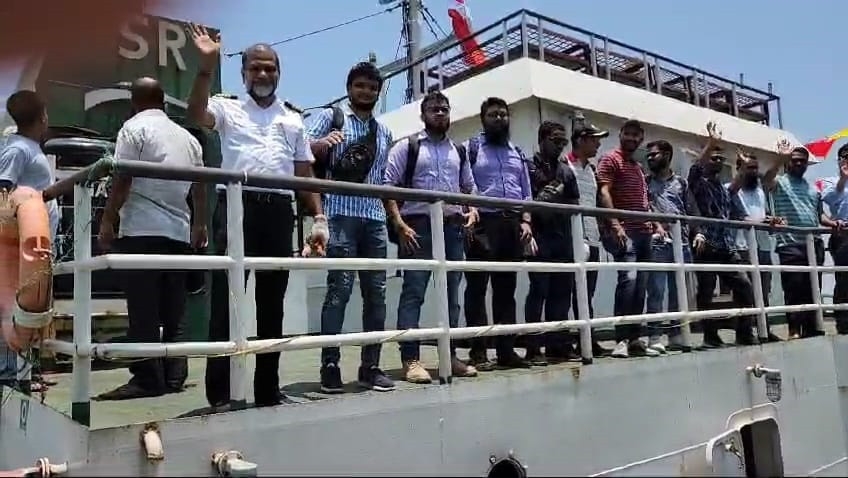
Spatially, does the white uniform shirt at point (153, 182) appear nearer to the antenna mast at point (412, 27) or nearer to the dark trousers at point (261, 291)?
the dark trousers at point (261, 291)

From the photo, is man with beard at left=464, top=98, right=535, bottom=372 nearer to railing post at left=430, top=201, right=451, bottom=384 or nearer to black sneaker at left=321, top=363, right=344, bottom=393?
railing post at left=430, top=201, right=451, bottom=384

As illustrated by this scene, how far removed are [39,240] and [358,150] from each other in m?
1.54

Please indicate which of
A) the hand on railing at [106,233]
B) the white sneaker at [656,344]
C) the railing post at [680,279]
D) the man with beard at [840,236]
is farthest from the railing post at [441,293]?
the man with beard at [840,236]

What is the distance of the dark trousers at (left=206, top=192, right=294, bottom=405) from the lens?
3.13m

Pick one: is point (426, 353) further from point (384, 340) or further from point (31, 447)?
point (31, 447)

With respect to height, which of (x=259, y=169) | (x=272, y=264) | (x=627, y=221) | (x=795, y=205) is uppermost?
(x=795, y=205)

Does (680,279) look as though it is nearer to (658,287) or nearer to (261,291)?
(658,287)

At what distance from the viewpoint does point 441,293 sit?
371 cm

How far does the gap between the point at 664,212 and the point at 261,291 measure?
12.7 ft

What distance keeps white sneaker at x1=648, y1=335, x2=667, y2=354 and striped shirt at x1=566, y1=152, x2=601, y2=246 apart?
795 mm

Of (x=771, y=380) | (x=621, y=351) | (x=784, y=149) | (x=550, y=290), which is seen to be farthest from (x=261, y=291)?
(x=784, y=149)

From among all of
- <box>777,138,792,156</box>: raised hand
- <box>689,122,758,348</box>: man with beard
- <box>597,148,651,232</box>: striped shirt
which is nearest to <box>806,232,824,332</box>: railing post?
<box>689,122,758,348</box>: man with beard

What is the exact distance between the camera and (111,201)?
9.98 feet

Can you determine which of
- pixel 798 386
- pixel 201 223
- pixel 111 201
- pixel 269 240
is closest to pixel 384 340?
pixel 269 240
